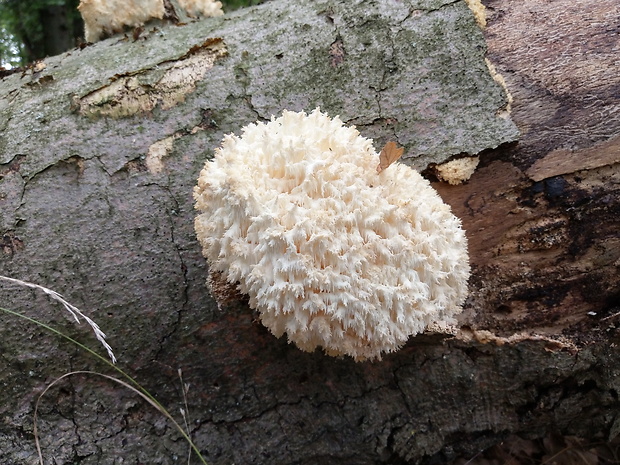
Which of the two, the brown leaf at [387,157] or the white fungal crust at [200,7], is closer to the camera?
the brown leaf at [387,157]

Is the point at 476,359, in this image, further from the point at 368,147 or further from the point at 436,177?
the point at 368,147

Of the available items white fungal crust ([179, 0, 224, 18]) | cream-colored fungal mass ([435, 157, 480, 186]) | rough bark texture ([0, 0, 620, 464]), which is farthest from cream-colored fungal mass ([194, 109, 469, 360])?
white fungal crust ([179, 0, 224, 18])

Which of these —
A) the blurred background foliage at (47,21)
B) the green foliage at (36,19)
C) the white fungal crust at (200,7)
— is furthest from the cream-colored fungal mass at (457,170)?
the green foliage at (36,19)

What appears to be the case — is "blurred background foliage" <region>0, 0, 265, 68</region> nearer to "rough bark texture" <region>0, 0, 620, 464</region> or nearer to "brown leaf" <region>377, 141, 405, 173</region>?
"rough bark texture" <region>0, 0, 620, 464</region>

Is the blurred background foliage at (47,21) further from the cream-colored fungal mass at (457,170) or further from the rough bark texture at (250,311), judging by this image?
the cream-colored fungal mass at (457,170)

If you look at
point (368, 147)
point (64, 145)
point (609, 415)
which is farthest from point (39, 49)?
point (609, 415)

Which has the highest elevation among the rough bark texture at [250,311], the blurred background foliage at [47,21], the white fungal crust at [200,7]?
the blurred background foliage at [47,21]
